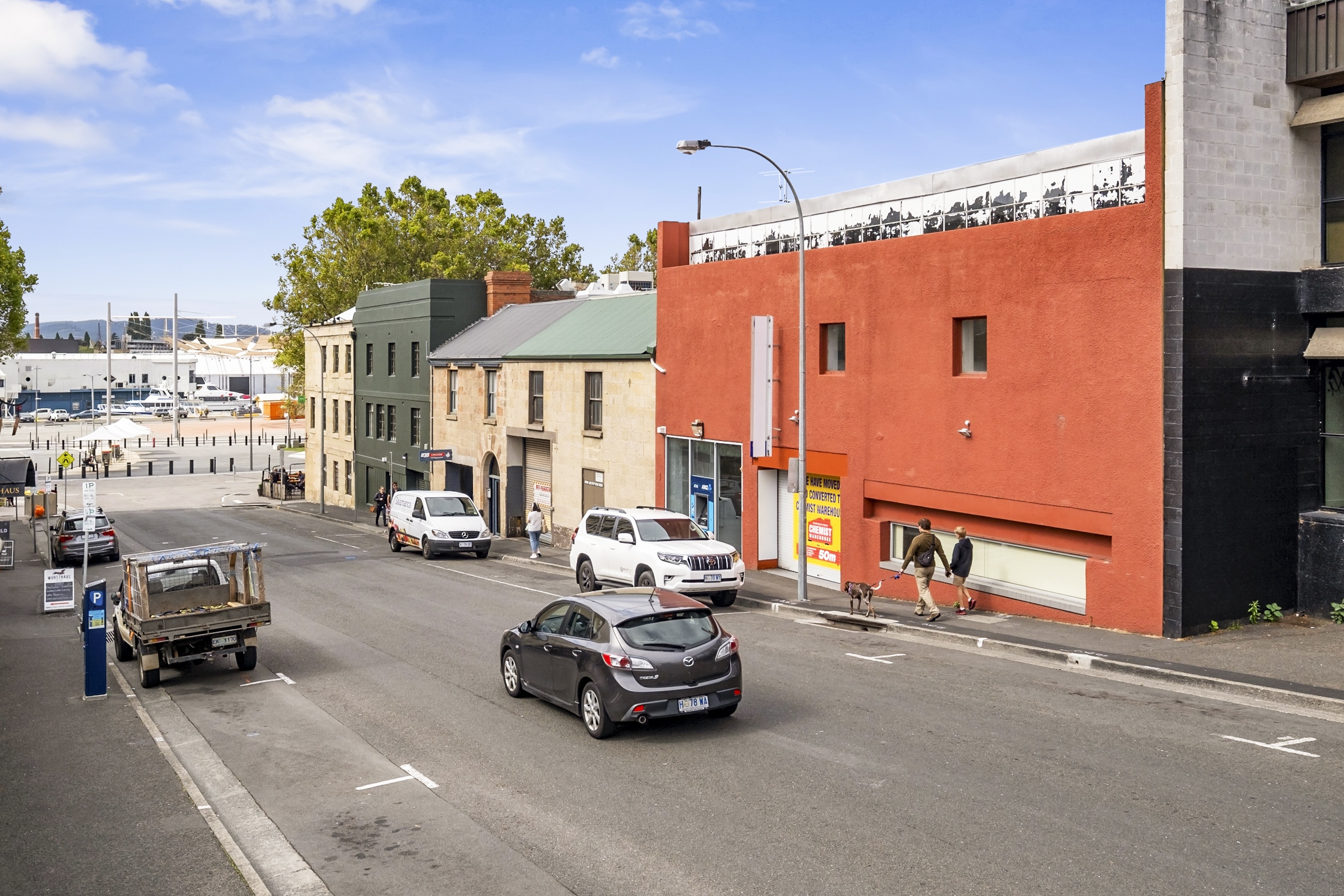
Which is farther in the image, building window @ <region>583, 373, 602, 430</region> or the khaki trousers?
building window @ <region>583, 373, 602, 430</region>

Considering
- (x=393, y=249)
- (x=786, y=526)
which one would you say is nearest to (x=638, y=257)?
(x=393, y=249)

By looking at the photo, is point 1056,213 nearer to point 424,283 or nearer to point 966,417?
point 966,417

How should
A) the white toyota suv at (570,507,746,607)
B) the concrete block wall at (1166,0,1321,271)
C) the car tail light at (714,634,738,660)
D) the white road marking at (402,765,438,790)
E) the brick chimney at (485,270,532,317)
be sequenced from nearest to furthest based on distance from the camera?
the white road marking at (402,765,438,790), the car tail light at (714,634,738,660), the concrete block wall at (1166,0,1321,271), the white toyota suv at (570,507,746,607), the brick chimney at (485,270,532,317)

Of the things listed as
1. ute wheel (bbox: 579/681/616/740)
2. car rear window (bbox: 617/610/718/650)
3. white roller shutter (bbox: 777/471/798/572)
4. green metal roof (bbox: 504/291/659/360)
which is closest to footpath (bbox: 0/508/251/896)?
ute wheel (bbox: 579/681/616/740)

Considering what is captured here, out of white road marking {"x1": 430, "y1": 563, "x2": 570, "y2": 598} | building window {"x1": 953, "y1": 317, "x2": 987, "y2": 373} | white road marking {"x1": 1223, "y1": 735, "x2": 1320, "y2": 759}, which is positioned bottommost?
white road marking {"x1": 430, "y1": 563, "x2": 570, "y2": 598}

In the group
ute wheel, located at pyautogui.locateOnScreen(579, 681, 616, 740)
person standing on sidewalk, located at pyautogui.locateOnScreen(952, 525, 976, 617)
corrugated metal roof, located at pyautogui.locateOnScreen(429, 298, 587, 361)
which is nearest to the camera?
ute wheel, located at pyautogui.locateOnScreen(579, 681, 616, 740)

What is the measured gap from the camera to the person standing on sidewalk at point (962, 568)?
2036cm

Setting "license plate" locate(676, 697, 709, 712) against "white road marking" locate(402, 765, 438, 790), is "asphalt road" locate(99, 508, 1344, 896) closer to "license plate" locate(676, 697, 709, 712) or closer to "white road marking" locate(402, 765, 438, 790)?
"white road marking" locate(402, 765, 438, 790)

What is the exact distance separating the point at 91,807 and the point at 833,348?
704 inches

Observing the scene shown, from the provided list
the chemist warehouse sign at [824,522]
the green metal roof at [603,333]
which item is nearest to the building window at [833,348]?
the chemist warehouse sign at [824,522]

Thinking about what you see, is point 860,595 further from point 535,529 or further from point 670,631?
point 535,529

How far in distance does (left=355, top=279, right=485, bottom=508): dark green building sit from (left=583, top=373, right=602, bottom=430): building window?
14321 mm

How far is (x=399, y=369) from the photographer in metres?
51.5

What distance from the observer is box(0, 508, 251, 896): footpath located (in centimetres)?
916
